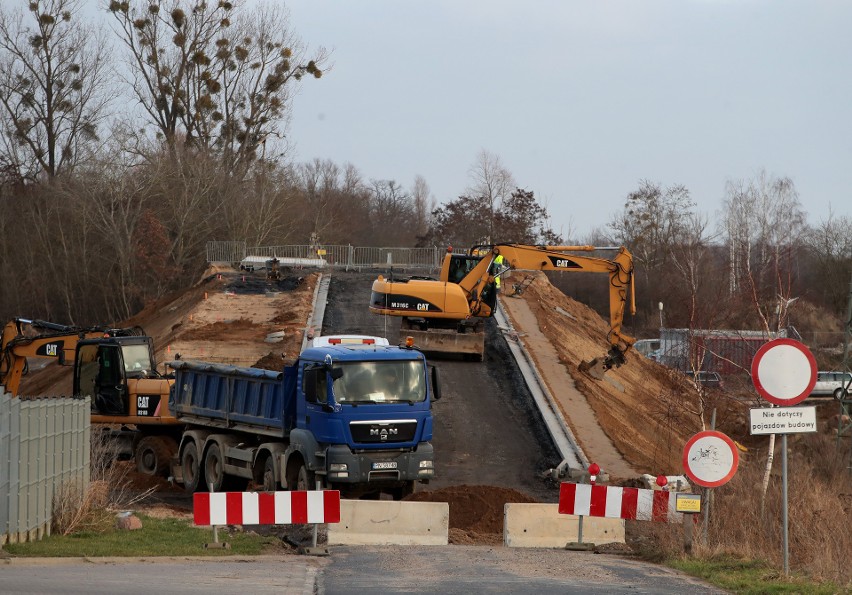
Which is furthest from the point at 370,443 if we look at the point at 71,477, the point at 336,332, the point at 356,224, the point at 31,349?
the point at 356,224

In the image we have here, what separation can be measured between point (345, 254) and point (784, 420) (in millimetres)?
48574

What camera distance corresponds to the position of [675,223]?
72938 mm

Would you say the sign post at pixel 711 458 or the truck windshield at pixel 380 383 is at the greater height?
the truck windshield at pixel 380 383

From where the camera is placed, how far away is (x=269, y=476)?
62.3ft

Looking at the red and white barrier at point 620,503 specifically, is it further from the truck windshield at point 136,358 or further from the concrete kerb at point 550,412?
the truck windshield at point 136,358

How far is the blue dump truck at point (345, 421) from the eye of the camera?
57.1 feet

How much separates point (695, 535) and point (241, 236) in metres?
53.9

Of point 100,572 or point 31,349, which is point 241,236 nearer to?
point 31,349

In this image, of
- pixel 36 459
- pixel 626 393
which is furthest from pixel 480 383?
pixel 36 459

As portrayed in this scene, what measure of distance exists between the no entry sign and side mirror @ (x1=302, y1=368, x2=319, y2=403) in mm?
8095

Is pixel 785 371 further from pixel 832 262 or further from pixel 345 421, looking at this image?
pixel 832 262

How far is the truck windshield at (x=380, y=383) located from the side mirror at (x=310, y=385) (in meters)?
0.32

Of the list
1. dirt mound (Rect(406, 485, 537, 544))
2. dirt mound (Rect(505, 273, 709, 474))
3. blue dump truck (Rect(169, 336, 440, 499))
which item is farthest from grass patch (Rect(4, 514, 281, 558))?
dirt mound (Rect(505, 273, 709, 474))

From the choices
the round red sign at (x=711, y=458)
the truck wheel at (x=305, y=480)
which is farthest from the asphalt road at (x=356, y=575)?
the truck wheel at (x=305, y=480)
